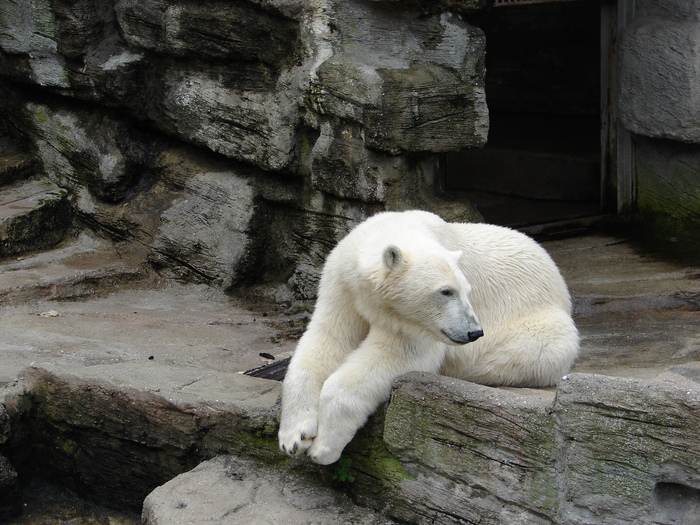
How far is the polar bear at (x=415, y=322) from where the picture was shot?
3.21m

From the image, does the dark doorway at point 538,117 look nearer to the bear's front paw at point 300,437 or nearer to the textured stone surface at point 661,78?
the textured stone surface at point 661,78

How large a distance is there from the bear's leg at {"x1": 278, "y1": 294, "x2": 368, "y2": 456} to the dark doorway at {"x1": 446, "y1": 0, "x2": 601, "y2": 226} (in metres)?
4.76

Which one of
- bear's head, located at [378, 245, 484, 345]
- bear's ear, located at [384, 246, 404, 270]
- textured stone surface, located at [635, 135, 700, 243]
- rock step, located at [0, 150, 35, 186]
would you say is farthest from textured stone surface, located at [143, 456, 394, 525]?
rock step, located at [0, 150, 35, 186]

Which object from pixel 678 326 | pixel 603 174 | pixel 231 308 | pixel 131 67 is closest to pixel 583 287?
pixel 678 326

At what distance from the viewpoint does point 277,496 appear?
355cm

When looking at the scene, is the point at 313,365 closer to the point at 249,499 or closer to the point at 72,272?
the point at 249,499

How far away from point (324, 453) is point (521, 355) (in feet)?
3.04

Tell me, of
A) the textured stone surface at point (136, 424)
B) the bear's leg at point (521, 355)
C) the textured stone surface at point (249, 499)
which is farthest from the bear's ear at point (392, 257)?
the textured stone surface at point (249, 499)

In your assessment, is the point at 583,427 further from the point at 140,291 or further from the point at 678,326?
the point at 140,291

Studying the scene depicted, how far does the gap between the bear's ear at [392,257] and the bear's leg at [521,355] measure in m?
0.67

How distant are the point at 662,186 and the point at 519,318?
138 inches

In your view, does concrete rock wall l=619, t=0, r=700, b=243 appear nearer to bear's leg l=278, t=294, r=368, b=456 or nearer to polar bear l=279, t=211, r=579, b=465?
polar bear l=279, t=211, r=579, b=465

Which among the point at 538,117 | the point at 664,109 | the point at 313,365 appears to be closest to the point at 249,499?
the point at 313,365

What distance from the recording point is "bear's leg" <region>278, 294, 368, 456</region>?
3355 mm
